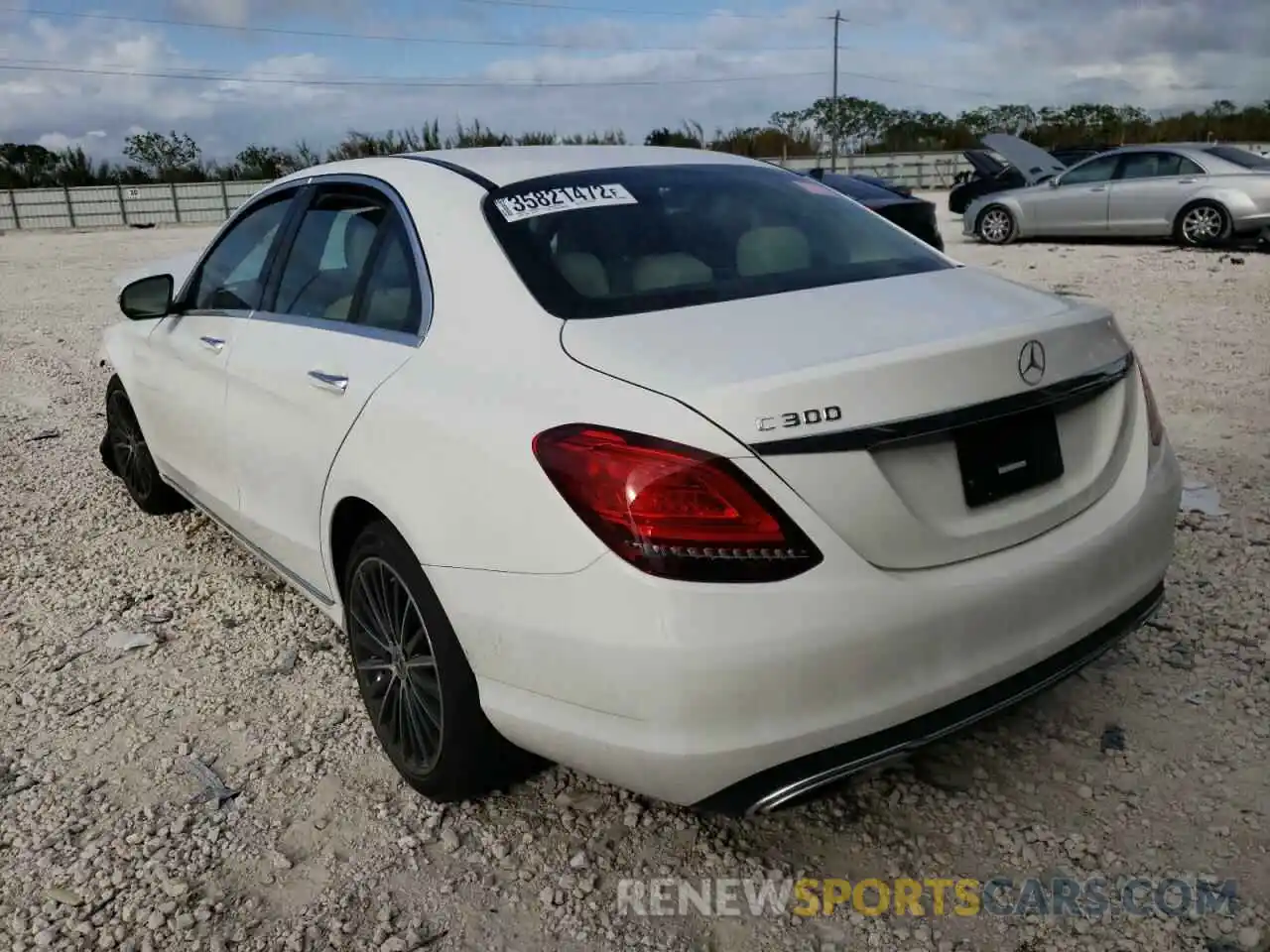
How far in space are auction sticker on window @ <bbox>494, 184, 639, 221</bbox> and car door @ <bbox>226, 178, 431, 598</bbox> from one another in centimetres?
26

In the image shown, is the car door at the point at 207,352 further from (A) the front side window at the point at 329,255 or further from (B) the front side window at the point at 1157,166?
(B) the front side window at the point at 1157,166

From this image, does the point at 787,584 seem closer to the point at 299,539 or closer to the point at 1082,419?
the point at 1082,419

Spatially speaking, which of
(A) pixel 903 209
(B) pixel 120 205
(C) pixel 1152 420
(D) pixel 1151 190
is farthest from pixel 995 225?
(B) pixel 120 205

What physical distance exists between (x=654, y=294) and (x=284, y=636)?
2.05 metres

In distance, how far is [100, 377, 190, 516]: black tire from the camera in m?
4.79

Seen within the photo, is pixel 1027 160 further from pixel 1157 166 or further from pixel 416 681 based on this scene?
pixel 416 681

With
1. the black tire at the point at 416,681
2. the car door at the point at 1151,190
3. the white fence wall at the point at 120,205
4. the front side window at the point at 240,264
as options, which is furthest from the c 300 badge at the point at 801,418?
the white fence wall at the point at 120,205

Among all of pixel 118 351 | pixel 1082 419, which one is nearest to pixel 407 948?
pixel 1082 419

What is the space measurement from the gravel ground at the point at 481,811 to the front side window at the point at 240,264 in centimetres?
113

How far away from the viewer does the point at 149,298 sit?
4066 millimetres

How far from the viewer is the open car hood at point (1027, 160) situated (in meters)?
15.9

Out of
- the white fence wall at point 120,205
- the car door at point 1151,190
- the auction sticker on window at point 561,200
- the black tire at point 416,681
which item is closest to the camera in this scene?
the black tire at point 416,681

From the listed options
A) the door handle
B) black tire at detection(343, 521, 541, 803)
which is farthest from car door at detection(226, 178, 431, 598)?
black tire at detection(343, 521, 541, 803)

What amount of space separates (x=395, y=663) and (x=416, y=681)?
0.12m
